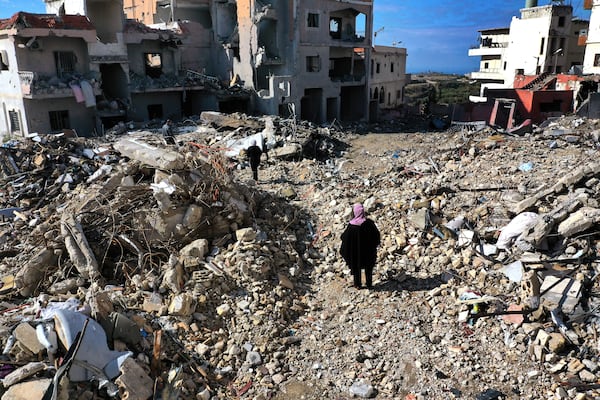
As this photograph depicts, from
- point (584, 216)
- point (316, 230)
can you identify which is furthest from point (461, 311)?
point (316, 230)

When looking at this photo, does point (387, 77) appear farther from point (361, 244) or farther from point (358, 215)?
point (361, 244)

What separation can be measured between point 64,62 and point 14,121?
13.0ft

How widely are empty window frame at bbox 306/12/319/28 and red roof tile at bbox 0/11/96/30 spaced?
1324 centimetres

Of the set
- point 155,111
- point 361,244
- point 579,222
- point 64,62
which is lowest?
point 361,244

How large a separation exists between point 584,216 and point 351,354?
4.38m

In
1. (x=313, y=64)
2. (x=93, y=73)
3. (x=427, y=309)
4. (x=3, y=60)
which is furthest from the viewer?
(x=313, y=64)

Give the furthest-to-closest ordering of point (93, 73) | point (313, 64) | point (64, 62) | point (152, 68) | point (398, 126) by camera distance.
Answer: point (398, 126) → point (313, 64) → point (152, 68) → point (93, 73) → point (64, 62)

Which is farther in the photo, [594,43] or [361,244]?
[594,43]

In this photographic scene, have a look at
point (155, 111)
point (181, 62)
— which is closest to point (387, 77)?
point (181, 62)

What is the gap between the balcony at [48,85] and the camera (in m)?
20.6

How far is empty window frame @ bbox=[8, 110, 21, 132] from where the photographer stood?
22.4 m

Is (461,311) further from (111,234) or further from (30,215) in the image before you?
(30,215)

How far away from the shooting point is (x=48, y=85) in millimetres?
→ 21250

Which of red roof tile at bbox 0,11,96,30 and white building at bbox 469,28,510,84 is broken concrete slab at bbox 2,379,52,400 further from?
white building at bbox 469,28,510,84
